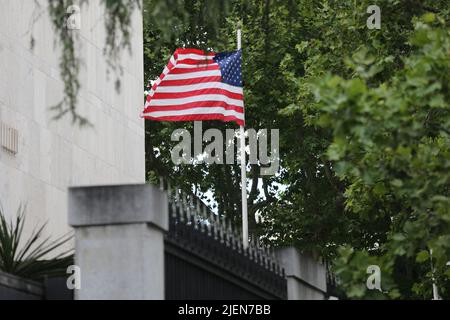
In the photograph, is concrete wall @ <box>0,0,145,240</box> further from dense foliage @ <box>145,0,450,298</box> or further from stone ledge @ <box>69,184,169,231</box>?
stone ledge @ <box>69,184,169,231</box>

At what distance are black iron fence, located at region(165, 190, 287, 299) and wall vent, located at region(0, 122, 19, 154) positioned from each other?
26.2 ft

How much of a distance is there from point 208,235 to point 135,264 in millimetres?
1922

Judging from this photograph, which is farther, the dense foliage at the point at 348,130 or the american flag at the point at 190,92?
the american flag at the point at 190,92

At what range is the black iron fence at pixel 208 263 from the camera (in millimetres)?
14773

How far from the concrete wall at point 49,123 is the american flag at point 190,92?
2.58 ft

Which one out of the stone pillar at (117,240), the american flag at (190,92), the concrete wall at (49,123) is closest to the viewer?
the stone pillar at (117,240)

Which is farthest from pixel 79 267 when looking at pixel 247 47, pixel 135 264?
pixel 247 47

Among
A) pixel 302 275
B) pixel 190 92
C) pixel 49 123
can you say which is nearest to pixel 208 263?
pixel 302 275

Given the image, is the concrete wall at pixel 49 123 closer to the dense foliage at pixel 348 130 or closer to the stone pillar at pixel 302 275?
the dense foliage at pixel 348 130

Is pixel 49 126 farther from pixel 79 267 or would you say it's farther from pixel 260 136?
pixel 260 136

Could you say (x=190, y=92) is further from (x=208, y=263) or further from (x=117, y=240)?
(x=117, y=240)

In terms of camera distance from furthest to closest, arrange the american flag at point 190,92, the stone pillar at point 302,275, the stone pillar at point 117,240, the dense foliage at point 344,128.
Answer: the american flag at point 190,92 → the stone pillar at point 302,275 → the dense foliage at point 344,128 → the stone pillar at point 117,240

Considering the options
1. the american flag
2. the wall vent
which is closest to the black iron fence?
the wall vent

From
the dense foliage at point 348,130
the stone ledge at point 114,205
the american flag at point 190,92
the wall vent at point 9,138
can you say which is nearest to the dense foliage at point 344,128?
the dense foliage at point 348,130
